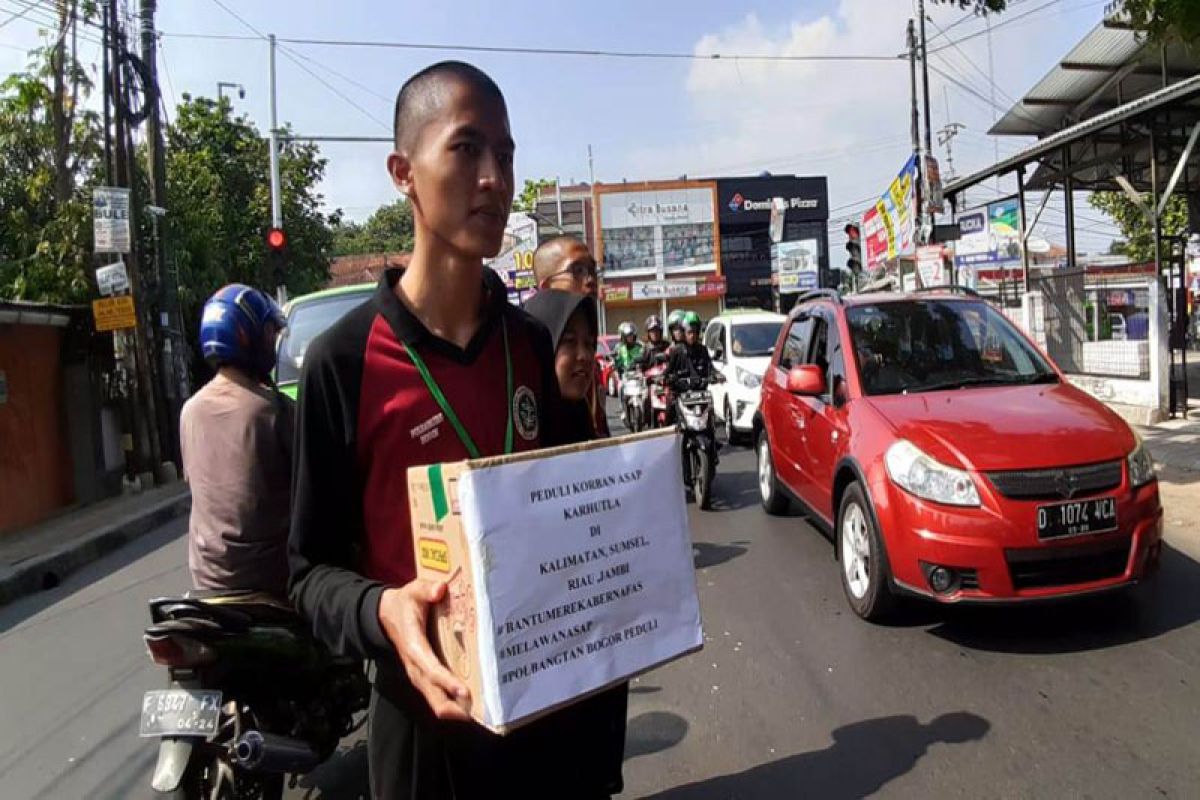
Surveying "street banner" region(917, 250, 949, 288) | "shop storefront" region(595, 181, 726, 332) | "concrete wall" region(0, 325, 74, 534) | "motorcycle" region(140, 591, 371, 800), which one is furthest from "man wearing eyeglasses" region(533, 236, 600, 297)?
"shop storefront" region(595, 181, 726, 332)

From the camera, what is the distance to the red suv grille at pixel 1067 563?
4.04 meters

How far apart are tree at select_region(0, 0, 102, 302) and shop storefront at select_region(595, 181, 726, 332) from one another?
1294 inches

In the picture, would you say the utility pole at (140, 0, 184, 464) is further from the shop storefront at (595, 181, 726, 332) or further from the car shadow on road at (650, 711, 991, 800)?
the shop storefront at (595, 181, 726, 332)

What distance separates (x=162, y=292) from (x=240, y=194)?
12.7m

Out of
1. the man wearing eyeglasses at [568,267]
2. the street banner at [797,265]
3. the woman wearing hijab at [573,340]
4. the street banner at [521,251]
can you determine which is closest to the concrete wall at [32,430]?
the man wearing eyeglasses at [568,267]

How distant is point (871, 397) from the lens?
5133 mm

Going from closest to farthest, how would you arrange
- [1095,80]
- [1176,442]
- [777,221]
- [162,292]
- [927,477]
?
[927,477]
[1176,442]
[162,292]
[1095,80]
[777,221]

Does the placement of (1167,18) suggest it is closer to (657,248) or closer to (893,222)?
(893,222)

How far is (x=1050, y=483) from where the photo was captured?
13.3 ft

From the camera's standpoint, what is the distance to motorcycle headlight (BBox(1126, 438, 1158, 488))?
4.24 meters

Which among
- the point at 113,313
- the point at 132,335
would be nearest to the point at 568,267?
the point at 113,313

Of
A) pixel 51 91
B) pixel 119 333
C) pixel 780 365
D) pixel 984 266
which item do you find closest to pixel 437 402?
pixel 780 365

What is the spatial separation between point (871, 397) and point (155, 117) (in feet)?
38.7

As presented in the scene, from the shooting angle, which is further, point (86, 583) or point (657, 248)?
point (657, 248)
